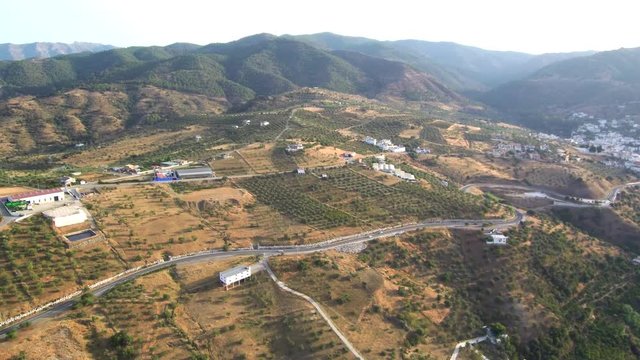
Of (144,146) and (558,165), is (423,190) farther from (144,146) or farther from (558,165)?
(144,146)

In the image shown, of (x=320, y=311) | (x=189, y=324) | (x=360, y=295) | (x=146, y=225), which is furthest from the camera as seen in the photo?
(x=146, y=225)

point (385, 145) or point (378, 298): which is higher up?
point (378, 298)

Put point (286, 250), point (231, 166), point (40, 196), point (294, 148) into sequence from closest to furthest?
point (286, 250)
point (40, 196)
point (231, 166)
point (294, 148)

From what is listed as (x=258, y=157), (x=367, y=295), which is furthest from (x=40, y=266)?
(x=258, y=157)

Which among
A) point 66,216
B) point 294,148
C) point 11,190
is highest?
point 66,216

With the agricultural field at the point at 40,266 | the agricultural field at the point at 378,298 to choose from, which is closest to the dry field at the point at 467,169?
the agricultural field at the point at 378,298

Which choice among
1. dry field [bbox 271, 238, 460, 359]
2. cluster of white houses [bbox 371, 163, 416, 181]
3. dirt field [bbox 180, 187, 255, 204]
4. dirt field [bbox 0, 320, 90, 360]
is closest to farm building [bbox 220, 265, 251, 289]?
dry field [bbox 271, 238, 460, 359]

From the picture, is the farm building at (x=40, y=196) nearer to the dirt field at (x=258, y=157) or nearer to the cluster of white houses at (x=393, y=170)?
the dirt field at (x=258, y=157)

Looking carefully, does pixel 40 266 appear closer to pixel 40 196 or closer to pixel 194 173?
pixel 40 196
